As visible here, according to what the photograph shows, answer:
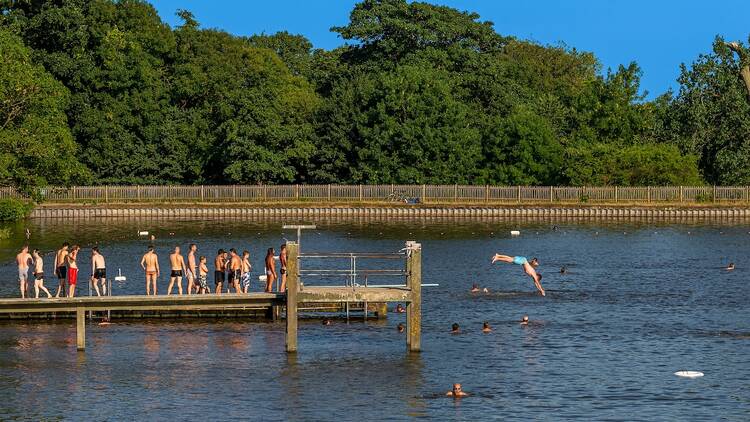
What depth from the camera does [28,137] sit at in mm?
81938

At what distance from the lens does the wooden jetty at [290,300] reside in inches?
1686

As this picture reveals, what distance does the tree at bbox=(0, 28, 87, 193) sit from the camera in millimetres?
81500

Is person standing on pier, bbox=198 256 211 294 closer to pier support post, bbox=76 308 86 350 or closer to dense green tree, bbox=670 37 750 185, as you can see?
pier support post, bbox=76 308 86 350

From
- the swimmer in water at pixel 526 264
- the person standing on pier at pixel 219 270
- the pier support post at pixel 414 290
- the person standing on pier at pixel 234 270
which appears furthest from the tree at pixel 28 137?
the pier support post at pixel 414 290

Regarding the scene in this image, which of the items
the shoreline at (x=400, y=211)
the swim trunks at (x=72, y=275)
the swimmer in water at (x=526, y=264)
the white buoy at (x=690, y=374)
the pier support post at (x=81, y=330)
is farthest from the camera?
the shoreline at (x=400, y=211)

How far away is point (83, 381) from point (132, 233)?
196 ft

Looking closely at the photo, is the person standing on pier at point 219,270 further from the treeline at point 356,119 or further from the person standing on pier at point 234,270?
the treeline at point 356,119

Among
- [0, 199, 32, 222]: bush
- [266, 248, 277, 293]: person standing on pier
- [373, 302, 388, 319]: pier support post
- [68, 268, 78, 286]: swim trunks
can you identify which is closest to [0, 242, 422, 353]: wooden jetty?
[68, 268, 78, 286]: swim trunks

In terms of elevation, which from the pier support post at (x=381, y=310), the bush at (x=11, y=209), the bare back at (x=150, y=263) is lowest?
the pier support post at (x=381, y=310)

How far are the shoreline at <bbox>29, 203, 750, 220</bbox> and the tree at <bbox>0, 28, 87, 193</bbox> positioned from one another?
3069 centimetres

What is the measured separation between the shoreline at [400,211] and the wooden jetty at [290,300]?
2765 inches

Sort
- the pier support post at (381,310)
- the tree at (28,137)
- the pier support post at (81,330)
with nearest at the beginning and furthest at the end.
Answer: the pier support post at (81,330) → the pier support post at (381,310) → the tree at (28,137)

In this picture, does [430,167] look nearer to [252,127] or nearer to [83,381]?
[252,127]

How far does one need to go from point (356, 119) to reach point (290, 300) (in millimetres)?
82441
